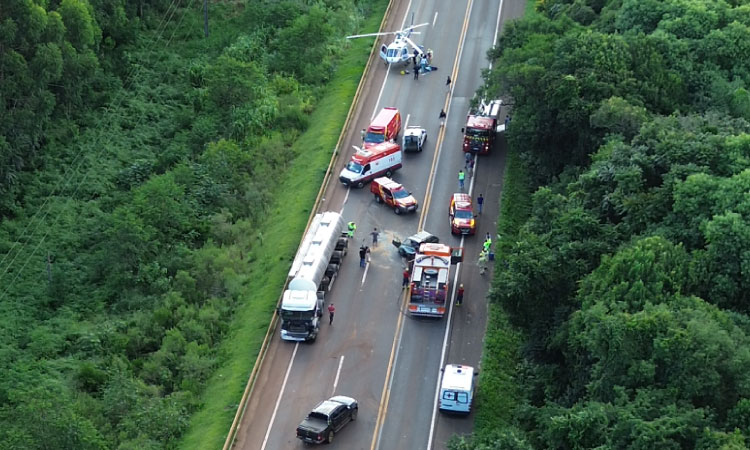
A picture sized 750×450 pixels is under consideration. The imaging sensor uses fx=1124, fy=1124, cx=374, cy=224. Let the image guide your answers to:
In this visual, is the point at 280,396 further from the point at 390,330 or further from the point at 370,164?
the point at 370,164

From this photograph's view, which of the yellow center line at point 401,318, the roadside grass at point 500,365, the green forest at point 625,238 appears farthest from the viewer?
the yellow center line at point 401,318

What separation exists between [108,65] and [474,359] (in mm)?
48346

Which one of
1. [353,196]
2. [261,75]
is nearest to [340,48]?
[261,75]

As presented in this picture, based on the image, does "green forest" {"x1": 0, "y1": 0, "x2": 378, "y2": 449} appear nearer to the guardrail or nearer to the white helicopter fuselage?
the guardrail

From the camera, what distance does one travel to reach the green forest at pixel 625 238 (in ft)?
157

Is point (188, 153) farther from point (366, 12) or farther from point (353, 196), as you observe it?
point (366, 12)

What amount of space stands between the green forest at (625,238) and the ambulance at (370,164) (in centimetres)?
812

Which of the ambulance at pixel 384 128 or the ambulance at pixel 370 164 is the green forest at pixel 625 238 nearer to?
the ambulance at pixel 384 128

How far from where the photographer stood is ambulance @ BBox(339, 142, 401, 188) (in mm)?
76625

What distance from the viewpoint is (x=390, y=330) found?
64.6 metres

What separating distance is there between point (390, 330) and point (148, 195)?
21.5 metres

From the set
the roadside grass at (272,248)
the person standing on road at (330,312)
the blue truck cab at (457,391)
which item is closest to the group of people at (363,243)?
the roadside grass at (272,248)

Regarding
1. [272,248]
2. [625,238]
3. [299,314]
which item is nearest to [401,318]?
[299,314]

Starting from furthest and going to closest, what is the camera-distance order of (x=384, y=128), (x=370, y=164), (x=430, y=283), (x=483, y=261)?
(x=384, y=128) < (x=370, y=164) < (x=483, y=261) < (x=430, y=283)
